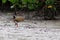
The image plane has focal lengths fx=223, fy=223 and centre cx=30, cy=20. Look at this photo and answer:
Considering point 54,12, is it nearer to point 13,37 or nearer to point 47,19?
point 47,19

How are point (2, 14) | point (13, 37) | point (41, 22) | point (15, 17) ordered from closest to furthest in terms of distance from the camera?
point (13, 37) → point (41, 22) → point (15, 17) → point (2, 14)

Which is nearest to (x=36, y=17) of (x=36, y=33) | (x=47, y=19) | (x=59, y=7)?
(x=47, y=19)

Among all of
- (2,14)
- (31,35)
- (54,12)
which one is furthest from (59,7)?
(31,35)

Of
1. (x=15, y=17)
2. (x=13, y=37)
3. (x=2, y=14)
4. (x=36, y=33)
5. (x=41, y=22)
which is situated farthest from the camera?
(x=2, y=14)

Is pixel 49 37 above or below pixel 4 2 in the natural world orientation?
below

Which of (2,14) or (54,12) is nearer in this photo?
(54,12)

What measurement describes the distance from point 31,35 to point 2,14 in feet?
6.54

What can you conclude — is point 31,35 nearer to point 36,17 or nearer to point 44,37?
point 44,37

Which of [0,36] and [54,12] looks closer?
[0,36]

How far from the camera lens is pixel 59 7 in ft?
17.9

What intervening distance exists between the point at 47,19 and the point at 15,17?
758mm

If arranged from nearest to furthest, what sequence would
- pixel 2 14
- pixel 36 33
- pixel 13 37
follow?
pixel 13 37
pixel 36 33
pixel 2 14

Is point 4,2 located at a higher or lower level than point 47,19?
higher

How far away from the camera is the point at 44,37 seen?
3.80 m
